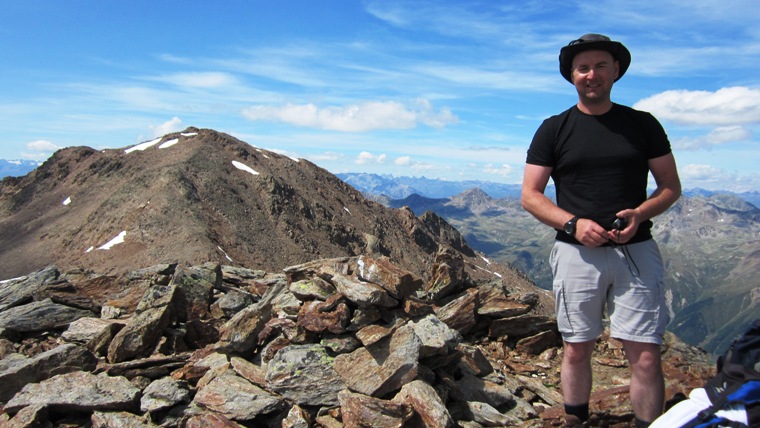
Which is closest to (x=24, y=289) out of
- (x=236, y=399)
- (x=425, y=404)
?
(x=236, y=399)

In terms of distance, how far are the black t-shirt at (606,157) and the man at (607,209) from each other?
0.01 meters

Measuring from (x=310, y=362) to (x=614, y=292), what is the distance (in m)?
6.22

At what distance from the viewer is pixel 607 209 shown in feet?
20.4

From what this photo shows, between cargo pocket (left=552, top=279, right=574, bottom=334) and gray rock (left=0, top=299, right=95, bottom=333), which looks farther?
gray rock (left=0, top=299, right=95, bottom=333)

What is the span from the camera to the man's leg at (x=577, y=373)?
21.5ft

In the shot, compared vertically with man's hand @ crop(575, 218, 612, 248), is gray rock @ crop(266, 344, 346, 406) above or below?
below

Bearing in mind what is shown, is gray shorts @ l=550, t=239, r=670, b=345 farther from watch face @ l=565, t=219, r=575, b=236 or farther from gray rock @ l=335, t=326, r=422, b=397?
gray rock @ l=335, t=326, r=422, b=397

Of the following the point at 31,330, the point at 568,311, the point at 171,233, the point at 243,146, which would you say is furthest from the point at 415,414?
the point at 243,146

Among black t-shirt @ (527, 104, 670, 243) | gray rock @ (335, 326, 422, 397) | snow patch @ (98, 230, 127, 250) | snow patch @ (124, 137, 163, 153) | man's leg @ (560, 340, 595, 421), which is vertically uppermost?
snow patch @ (124, 137, 163, 153)

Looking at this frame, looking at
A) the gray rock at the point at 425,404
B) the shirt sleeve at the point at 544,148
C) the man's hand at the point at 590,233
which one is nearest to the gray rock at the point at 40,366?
the gray rock at the point at 425,404

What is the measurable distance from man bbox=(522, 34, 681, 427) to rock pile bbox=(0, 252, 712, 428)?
7.88ft

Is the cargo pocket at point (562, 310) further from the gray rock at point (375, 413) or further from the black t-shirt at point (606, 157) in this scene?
the gray rock at point (375, 413)

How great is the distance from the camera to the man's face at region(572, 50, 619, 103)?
623cm

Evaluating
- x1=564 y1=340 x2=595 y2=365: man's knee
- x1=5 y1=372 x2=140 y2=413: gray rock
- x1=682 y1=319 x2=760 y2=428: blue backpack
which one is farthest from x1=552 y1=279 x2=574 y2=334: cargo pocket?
x1=5 y1=372 x2=140 y2=413: gray rock
